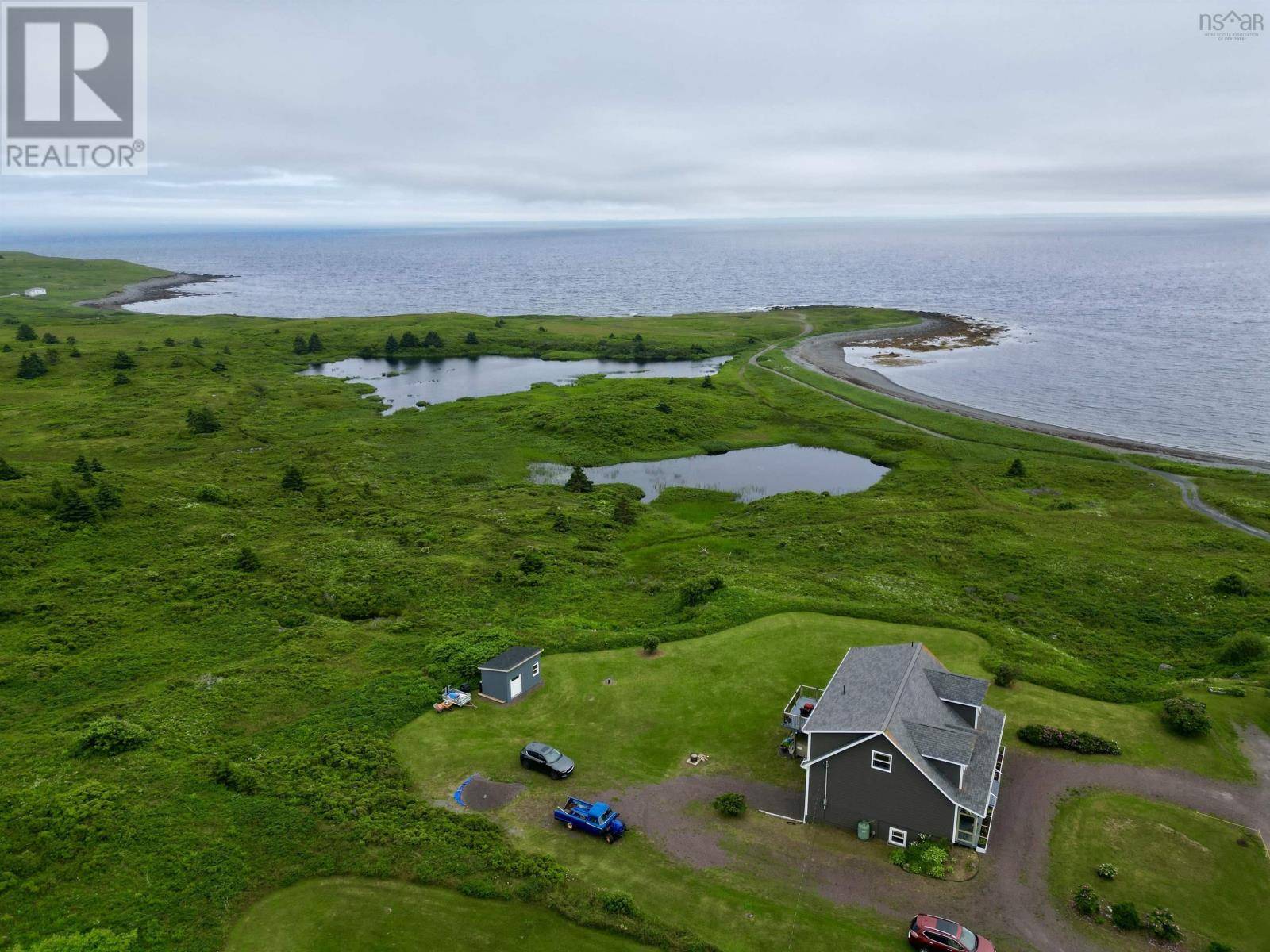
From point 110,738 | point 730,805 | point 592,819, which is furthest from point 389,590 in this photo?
point 730,805

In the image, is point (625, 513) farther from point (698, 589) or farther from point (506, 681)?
point (506, 681)

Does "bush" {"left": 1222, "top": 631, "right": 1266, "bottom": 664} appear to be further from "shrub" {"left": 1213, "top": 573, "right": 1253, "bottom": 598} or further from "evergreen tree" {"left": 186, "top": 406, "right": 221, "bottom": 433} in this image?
"evergreen tree" {"left": 186, "top": 406, "right": 221, "bottom": 433}

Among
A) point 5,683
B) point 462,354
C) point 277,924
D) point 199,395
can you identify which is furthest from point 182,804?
point 462,354

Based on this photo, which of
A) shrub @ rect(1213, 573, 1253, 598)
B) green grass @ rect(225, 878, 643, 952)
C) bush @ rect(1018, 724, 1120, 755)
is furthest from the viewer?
shrub @ rect(1213, 573, 1253, 598)

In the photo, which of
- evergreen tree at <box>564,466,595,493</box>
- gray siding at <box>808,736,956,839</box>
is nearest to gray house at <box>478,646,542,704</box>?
gray siding at <box>808,736,956,839</box>

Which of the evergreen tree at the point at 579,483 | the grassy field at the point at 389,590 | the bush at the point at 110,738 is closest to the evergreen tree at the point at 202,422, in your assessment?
the grassy field at the point at 389,590

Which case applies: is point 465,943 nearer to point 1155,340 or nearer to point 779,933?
A: point 779,933

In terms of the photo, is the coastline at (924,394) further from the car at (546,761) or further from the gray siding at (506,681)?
the car at (546,761)
